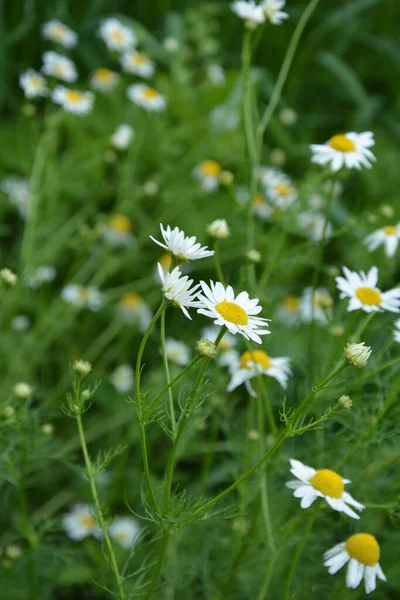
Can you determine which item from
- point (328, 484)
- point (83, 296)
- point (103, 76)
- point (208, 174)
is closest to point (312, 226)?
point (208, 174)

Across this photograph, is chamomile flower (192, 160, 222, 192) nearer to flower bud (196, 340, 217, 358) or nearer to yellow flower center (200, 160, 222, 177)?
yellow flower center (200, 160, 222, 177)

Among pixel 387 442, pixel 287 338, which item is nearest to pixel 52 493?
pixel 287 338

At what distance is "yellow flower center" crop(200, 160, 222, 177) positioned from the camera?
2099 millimetres

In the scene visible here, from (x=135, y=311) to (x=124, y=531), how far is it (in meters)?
0.53

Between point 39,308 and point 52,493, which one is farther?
point 39,308

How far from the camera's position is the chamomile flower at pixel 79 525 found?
56.6 inches

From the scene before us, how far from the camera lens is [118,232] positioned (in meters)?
1.94

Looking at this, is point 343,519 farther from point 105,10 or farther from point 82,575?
point 105,10

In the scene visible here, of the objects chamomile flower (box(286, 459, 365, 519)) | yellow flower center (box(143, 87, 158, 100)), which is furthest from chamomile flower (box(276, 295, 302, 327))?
chamomile flower (box(286, 459, 365, 519))

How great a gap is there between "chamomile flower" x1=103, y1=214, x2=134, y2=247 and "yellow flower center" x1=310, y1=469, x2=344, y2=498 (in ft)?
3.41

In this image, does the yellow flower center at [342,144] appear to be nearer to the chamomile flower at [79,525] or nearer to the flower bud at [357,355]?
the flower bud at [357,355]

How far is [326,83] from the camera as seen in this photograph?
278 cm

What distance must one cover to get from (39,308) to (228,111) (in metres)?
0.82

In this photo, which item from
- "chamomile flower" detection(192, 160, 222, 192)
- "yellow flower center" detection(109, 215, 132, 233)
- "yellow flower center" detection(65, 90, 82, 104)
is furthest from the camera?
"chamomile flower" detection(192, 160, 222, 192)
